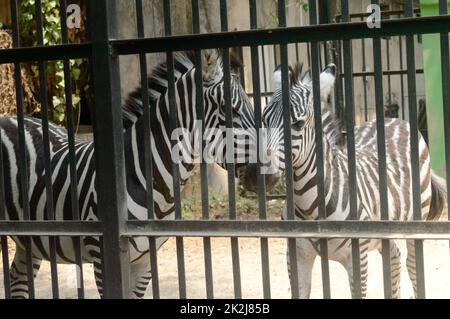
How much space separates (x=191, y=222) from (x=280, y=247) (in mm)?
5157

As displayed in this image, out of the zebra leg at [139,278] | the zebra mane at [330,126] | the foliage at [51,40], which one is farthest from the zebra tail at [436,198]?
the foliage at [51,40]

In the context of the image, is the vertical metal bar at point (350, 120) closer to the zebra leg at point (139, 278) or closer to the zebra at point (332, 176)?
the zebra at point (332, 176)

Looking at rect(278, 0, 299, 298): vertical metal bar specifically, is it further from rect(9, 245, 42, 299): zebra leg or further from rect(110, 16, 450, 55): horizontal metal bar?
rect(9, 245, 42, 299): zebra leg

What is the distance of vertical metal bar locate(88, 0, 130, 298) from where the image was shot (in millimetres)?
3508

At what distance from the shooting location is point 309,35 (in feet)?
10.6

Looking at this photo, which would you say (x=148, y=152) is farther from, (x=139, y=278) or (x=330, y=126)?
(x=330, y=126)

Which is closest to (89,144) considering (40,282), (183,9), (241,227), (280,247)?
(241,227)

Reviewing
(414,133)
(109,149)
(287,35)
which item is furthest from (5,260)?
(414,133)

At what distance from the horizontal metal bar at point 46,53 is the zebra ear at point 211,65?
1088mm

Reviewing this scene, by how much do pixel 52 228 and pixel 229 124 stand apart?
1060 millimetres

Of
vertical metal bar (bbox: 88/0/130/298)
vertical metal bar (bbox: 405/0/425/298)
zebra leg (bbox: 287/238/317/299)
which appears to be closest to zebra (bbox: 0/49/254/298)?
zebra leg (bbox: 287/238/317/299)

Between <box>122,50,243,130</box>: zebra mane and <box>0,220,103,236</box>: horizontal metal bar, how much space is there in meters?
1.18

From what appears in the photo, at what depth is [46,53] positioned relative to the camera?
3682 mm

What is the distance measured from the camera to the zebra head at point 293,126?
4.40 metres
